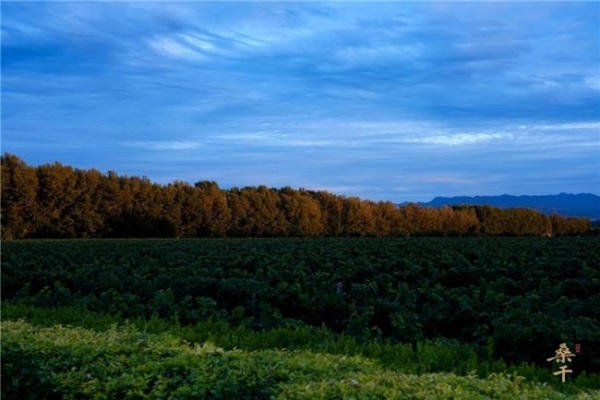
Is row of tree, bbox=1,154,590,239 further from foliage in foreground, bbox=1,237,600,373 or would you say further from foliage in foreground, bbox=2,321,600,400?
foliage in foreground, bbox=2,321,600,400

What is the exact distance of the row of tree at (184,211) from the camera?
167 feet

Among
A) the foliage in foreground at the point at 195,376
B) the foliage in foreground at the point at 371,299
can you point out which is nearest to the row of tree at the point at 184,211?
the foliage in foreground at the point at 371,299

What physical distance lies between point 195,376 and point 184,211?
183 ft

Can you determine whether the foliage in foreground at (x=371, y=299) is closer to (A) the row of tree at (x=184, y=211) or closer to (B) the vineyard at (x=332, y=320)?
(B) the vineyard at (x=332, y=320)

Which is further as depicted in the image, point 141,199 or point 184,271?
point 141,199

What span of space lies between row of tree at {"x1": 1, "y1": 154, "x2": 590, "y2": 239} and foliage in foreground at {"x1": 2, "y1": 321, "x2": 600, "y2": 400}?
147 feet

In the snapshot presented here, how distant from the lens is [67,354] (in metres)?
6.59

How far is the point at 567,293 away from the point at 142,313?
28.7 feet

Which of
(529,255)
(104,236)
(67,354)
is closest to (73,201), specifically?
(104,236)

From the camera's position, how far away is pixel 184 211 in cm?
6053

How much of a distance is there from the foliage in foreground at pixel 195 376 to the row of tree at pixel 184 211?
44787 millimetres

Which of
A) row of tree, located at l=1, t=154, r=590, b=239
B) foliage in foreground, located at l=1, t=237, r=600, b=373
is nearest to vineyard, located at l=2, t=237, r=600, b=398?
foliage in foreground, located at l=1, t=237, r=600, b=373

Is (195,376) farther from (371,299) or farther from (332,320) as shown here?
(371,299)

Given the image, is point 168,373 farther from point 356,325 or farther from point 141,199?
point 141,199
